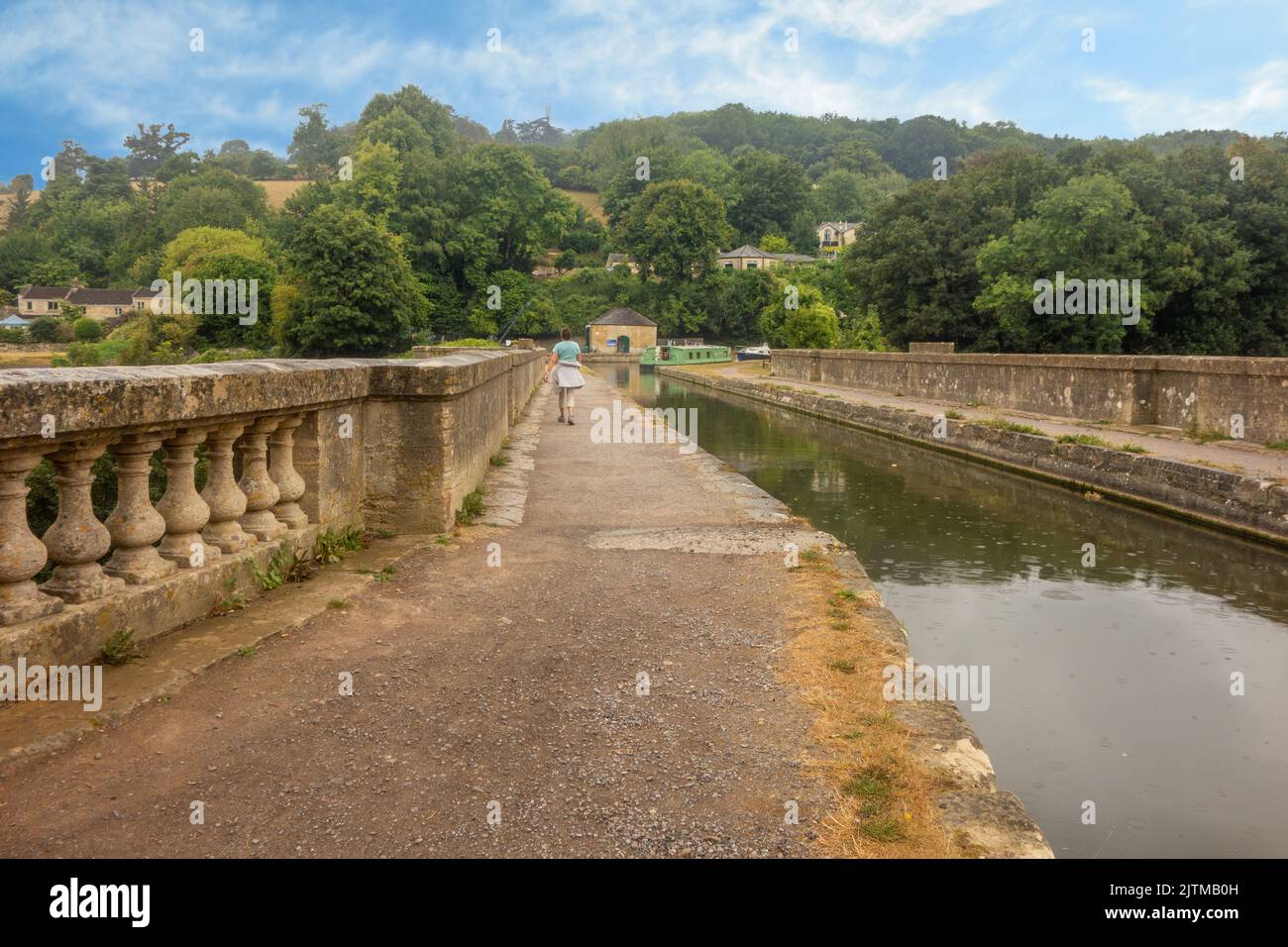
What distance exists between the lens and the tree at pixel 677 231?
8462 centimetres

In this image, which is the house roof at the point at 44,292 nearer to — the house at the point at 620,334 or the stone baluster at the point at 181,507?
the house at the point at 620,334

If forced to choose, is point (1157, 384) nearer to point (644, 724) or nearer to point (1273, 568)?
point (1273, 568)

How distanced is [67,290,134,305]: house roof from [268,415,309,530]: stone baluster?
10926cm

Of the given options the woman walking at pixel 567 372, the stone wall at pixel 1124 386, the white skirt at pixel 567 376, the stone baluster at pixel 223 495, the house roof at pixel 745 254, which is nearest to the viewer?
the stone baluster at pixel 223 495

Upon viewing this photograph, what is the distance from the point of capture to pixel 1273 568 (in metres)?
8.26

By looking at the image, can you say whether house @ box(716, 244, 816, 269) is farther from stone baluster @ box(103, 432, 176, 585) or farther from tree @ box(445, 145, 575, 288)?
stone baluster @ box(103, 432, 176, 585)

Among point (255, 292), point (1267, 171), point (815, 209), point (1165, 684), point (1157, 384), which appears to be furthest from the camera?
point (815, 209)

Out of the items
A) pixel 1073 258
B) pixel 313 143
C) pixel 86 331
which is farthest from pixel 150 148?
pixel 1073 258

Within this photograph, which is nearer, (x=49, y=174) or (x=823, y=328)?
(x=823, y=328)

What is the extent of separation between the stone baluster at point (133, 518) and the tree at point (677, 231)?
83.5 m

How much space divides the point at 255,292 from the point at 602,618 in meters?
72.6

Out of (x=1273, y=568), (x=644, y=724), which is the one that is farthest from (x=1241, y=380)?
(x=644, y=724)

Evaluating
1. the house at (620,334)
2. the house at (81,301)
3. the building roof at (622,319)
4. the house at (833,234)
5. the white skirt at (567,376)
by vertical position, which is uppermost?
the house at (833,234)

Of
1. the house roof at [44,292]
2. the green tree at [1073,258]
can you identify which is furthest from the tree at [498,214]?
the green tree at [1073,258]
